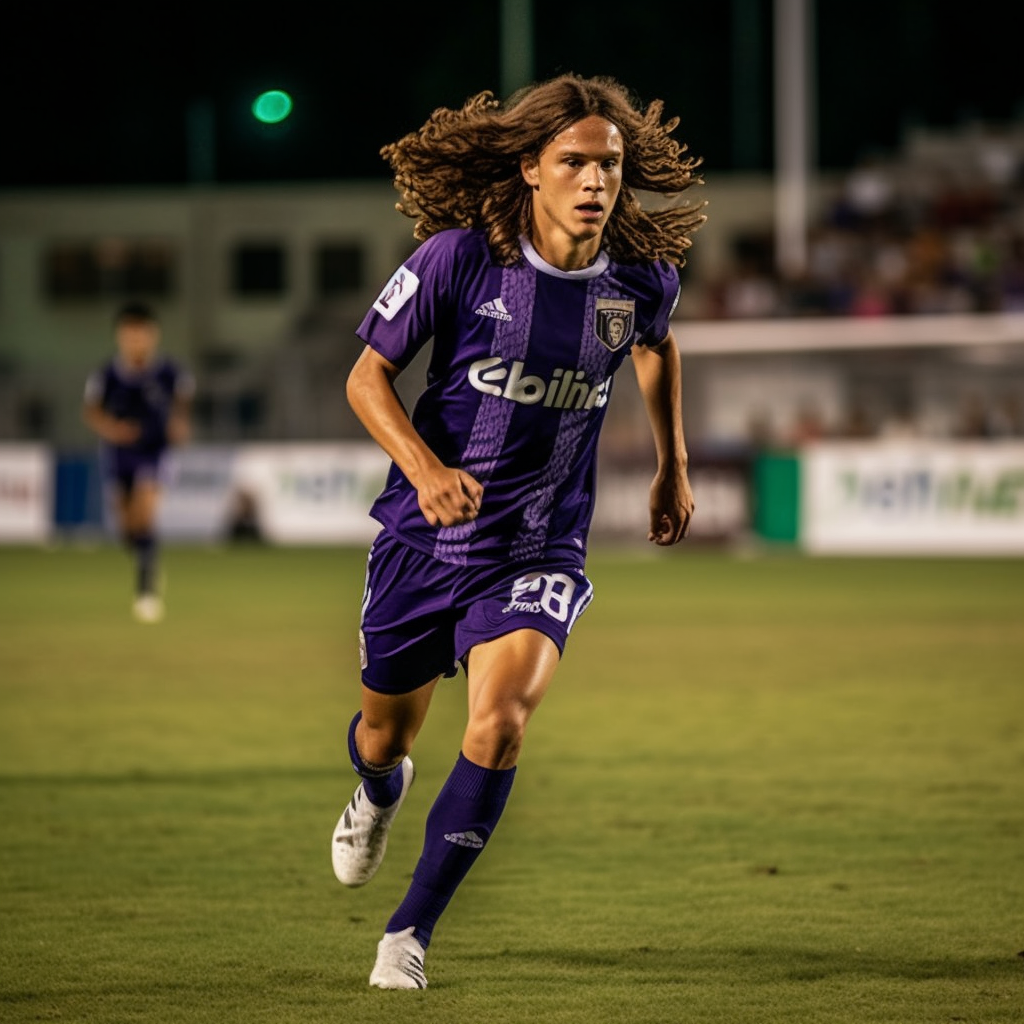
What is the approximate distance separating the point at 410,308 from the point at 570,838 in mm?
2945

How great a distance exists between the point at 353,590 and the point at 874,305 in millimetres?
13020

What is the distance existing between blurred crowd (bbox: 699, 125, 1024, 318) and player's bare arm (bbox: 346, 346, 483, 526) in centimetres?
2641

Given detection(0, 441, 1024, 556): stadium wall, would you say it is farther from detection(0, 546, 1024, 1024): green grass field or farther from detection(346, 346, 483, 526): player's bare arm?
detection(346, 346, 483, 526): player's bare arm

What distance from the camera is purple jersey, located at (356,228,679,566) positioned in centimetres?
580

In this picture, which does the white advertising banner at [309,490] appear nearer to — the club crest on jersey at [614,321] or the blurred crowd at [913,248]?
the blurred crowd at [913,248]

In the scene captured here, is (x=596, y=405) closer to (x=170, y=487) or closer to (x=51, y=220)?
(x=170, y=487)

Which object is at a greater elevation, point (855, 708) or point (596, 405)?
point (596, 405)

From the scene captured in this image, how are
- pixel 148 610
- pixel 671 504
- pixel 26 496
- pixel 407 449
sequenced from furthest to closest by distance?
pixel 26 496, pixel 148 610, pixel 671 504, pixel 407 449

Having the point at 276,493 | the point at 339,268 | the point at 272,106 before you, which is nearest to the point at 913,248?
the point at 276,493

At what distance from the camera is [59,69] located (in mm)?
53125

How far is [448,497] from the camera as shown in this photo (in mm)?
5461

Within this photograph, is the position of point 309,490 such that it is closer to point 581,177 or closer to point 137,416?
point 137,416

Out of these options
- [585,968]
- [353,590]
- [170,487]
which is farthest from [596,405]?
[170,487]

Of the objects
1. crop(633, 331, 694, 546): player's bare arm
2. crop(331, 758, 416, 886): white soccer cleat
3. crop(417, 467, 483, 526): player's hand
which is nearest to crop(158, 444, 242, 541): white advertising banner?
crop(331, 758, 416, 886): white soccer cleat
